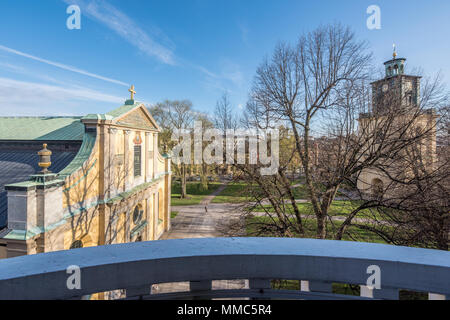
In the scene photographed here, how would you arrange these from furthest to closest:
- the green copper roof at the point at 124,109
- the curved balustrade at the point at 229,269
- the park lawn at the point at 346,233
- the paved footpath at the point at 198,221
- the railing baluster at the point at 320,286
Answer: the paved footpath at the point at 198,221
the green copper roof at the point at 124,109
the park lawn at the point at 346,233
the railing baluster at the point at 320,286
the curved balustrade at the point at 229,269

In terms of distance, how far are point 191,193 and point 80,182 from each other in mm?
28579

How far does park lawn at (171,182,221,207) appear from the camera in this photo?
30950 mm

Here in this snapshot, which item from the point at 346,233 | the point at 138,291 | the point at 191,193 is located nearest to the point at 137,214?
the point at 346,233

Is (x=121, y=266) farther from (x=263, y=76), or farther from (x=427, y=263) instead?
(x=263, y=76)

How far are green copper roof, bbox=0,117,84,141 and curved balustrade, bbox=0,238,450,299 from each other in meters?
14.6

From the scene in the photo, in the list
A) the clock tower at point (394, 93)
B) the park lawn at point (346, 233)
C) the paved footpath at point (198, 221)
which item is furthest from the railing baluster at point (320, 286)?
the paved footpath at point (198, 221)

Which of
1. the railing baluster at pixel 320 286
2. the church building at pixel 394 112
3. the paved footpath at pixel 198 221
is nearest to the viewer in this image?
the railing baluster at pixel 320 286

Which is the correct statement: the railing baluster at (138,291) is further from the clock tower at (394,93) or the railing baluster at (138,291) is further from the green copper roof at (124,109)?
the green copper roof at (124,109)

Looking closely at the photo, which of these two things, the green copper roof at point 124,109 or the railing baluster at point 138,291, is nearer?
the railing baluster at point 138,291

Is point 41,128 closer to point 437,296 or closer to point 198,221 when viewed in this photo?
point 198,221

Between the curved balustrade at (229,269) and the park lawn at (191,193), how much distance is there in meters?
28.9

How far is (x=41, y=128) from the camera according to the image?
1662 centimetres

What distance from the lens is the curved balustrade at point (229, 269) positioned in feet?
4.31
